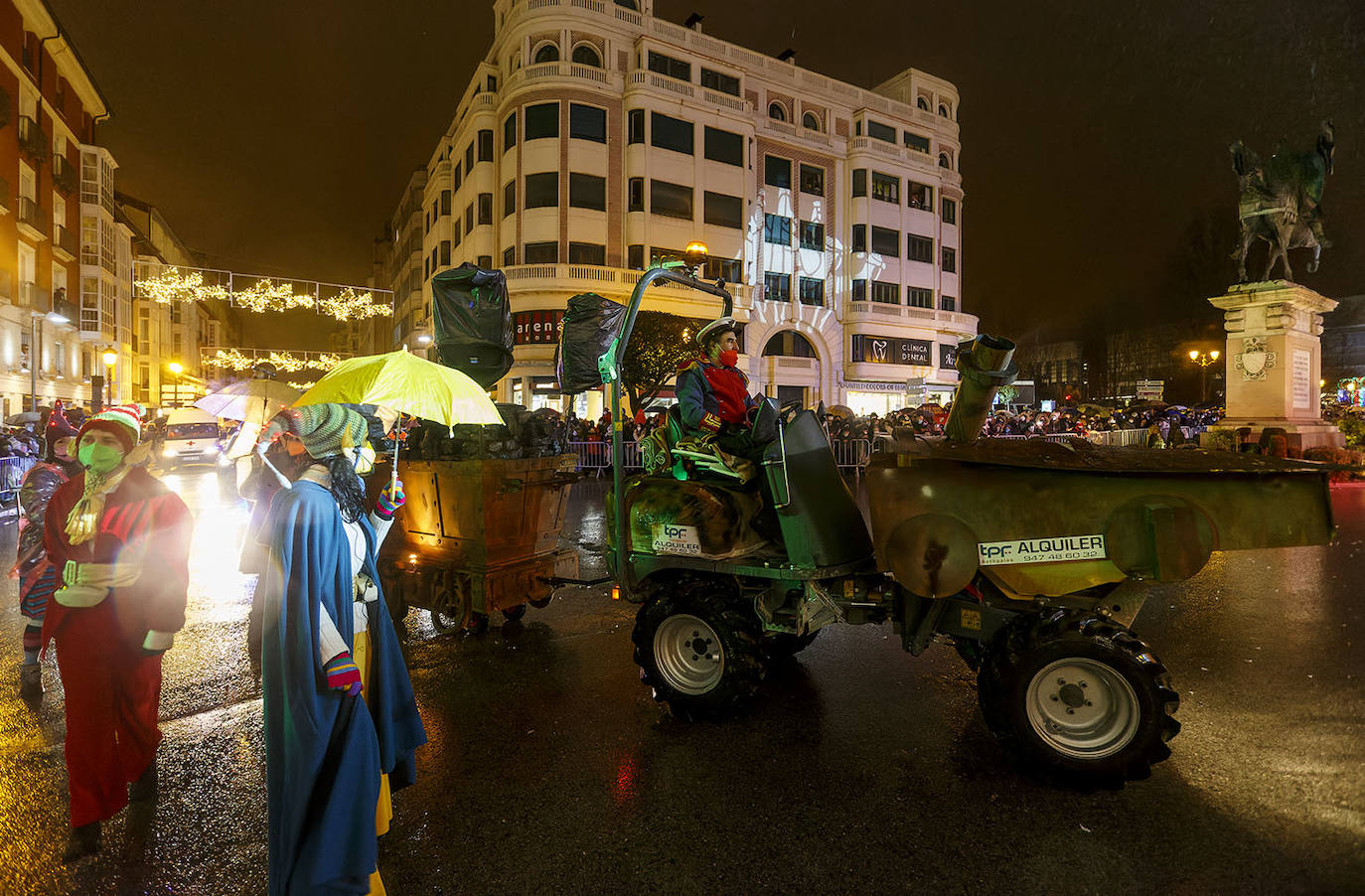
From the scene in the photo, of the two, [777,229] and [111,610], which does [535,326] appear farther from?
[111,610]

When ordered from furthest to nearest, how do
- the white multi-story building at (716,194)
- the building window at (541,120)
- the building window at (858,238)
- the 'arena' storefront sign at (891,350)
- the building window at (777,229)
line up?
1. the building window at (858,238)
2. the 'arena' storefront sign at (891,350)
3. the building window at (777,229)
4. the white multi-story building at (716,194)
5. the building window at (541,120)

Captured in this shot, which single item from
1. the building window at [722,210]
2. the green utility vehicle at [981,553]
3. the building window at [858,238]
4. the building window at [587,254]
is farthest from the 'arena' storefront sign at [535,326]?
the green utility vehicle at [981,553]

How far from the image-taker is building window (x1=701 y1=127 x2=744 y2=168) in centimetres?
3656

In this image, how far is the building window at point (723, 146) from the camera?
36.6 m

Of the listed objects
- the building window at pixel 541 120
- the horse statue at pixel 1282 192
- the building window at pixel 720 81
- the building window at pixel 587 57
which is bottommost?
the horse statue at pixel 1282 192

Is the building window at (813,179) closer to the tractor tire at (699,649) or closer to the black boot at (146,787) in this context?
the tractor tire at (699,649)

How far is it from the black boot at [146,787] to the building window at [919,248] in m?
45.6

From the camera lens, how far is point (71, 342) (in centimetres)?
3494

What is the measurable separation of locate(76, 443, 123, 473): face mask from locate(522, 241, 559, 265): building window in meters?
31.7

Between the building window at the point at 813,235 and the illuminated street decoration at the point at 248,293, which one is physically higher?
the building window at the point at 813,235

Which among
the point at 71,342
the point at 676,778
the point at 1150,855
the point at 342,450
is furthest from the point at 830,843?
the point at 71,342

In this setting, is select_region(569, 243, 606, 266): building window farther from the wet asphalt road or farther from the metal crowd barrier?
the wet asphalt road

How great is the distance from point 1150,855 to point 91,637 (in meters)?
4.98

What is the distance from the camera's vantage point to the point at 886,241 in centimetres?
4284
